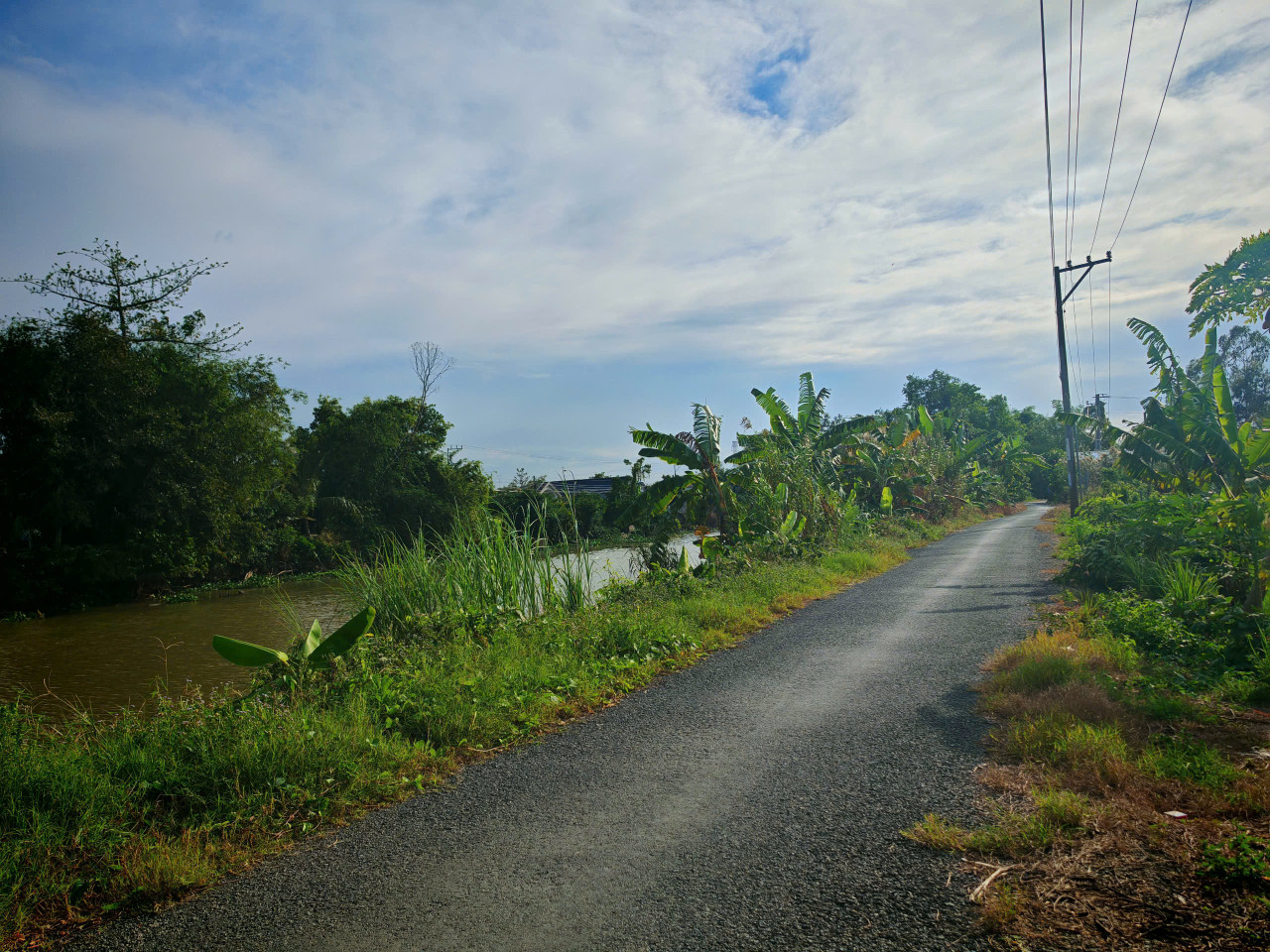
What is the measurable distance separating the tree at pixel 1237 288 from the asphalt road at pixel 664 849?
983cm

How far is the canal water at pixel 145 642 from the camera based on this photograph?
11469 mm

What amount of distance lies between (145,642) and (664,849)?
59.5 ft

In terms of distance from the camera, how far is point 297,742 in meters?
4.45

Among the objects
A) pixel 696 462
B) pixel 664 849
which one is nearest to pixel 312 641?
pixel 664 849

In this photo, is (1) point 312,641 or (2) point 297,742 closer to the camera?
(2) point 297,742

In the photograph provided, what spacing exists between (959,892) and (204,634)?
19.0m

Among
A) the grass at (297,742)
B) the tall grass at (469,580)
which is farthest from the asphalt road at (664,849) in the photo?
the tall grass at (469,580)

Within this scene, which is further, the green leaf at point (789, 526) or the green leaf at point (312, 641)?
the green leaf at point (789, 526)

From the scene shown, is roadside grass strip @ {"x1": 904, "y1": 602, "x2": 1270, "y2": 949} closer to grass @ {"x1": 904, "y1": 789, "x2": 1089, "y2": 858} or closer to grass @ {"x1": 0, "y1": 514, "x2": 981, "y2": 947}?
grass @ {"x1": 904, "y1": 789, "x2": 1089, "y2": 858}

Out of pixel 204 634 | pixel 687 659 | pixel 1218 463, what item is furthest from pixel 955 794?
pixel 204 634

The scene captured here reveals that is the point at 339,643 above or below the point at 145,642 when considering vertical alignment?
above

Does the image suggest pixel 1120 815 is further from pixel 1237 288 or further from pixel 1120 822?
pixel 1237 288

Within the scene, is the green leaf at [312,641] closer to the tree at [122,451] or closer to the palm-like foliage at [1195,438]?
the palm-like foliage at [1195,438]

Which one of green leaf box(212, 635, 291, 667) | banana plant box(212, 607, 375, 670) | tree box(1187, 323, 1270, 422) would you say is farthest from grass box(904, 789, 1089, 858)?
tree box(1187, 323, 1270, 422)
